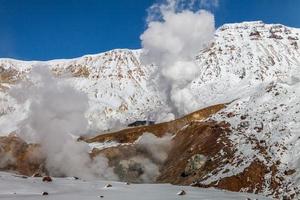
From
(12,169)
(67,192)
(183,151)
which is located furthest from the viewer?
(12,169)

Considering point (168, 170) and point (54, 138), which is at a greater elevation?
point (54, 138)

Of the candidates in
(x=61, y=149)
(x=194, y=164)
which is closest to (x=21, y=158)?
(x=61, y=149)

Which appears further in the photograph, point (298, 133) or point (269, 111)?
point (269, 111)

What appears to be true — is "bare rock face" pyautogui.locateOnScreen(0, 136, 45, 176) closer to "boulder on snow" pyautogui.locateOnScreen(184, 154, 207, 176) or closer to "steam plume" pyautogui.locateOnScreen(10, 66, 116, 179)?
"steam plume" pyautogui.locateOnScreen(10, 66, 116, 179)

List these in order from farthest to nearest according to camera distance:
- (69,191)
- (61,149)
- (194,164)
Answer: (61,149)
(194,164)
(69,191)

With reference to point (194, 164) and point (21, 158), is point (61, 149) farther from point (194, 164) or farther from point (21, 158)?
point (194, 164)

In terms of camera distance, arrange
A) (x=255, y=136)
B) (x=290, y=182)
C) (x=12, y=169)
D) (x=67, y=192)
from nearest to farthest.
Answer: (x=67, y=192)
(x=290, y=182)
(x=255, y=136)
(x=12, y=169)

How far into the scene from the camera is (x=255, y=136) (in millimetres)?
85812

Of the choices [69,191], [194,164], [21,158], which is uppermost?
[21,158]

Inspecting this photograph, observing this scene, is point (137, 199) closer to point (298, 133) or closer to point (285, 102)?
point (298, 133)

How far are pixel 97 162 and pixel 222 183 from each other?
2262 inches

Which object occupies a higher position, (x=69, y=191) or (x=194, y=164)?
(x=194, y=164)

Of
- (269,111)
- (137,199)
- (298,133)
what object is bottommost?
(137,199)

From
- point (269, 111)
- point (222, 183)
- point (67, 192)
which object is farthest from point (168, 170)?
point (67, 192)
